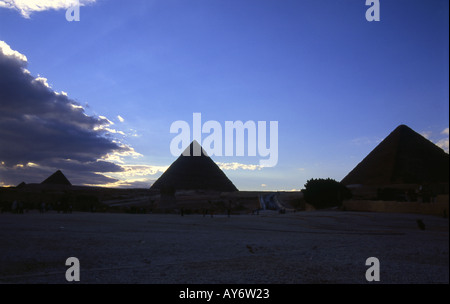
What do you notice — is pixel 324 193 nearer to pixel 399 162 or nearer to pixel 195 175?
pixel 195 175

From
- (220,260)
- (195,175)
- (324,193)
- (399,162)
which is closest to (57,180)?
(195,175)

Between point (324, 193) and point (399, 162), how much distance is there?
52.8 metres

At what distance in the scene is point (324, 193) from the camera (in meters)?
32.9

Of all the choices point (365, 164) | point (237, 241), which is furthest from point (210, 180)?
point (237, 241)

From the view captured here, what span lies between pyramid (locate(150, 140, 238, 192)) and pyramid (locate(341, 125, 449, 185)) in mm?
32684

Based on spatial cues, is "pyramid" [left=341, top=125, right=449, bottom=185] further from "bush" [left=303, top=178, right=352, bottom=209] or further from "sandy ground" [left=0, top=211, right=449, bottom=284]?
"sandy ground" [left=0, top=211, right=449, bottom=284]

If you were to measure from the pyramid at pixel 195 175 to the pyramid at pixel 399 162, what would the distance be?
32.7 meters

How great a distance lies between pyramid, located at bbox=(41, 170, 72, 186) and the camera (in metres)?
71.3

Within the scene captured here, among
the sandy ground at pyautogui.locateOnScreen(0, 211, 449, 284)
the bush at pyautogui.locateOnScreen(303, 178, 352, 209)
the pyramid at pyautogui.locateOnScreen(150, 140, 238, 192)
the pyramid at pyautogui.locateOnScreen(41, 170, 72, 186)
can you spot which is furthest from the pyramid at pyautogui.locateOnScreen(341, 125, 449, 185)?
the sandy ground at pyautogui.locateOnScreen(0, 211, 449, 284)

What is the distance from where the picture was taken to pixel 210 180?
7706cm
